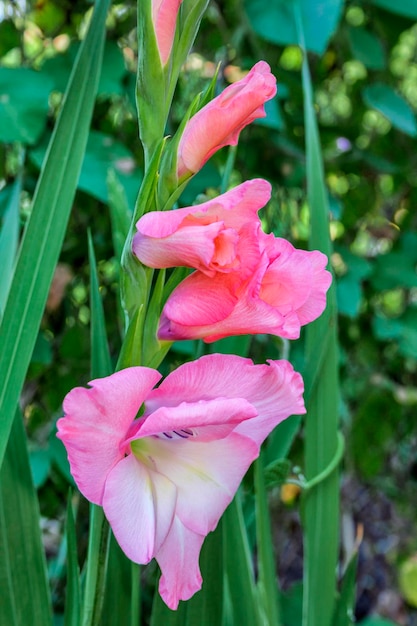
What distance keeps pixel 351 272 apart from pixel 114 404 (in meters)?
0.87

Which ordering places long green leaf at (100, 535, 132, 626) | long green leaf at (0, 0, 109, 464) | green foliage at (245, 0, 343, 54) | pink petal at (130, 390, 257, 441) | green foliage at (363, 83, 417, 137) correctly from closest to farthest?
pink petal at (130, 390, 257, 441) < long green leaf at (0, 0, 109, 464) < long green leaf at (100, 535, 132, 626) < green foliage at (245, 0, 343, 54) < green foliage at (363, 83, 417, 137)

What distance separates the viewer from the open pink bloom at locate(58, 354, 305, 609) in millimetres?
347

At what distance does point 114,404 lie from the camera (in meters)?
0.35

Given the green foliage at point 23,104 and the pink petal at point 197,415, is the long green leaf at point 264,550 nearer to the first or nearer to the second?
the pink petal at point 197,415

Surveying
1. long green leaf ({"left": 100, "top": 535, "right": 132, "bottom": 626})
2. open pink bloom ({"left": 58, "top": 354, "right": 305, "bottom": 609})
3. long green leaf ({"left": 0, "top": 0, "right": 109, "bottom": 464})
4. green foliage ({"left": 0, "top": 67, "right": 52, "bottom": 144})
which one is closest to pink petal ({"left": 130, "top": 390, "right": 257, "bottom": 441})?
open pink bloom ({"left": 58, "top": 354, "right": 305, "bottom": 609})

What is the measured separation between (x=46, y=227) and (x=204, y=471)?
19 cm

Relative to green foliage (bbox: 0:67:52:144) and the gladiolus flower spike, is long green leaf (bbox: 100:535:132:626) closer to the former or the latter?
the gladiolus flower spike

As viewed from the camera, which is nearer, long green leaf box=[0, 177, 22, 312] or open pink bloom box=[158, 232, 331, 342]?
open pink bloom box=[158, 232, 331, 342]

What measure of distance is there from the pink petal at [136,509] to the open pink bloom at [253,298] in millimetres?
79

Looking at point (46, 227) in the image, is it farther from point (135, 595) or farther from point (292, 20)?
point (292, 20)

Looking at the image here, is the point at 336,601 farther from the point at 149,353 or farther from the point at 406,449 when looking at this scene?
the point at 406,449

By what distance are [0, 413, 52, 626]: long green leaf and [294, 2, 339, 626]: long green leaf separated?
214 millimetres

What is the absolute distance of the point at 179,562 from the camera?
0.39 metres

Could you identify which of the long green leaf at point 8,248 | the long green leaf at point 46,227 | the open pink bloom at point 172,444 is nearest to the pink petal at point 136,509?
the open pink bloom at point 172,444
